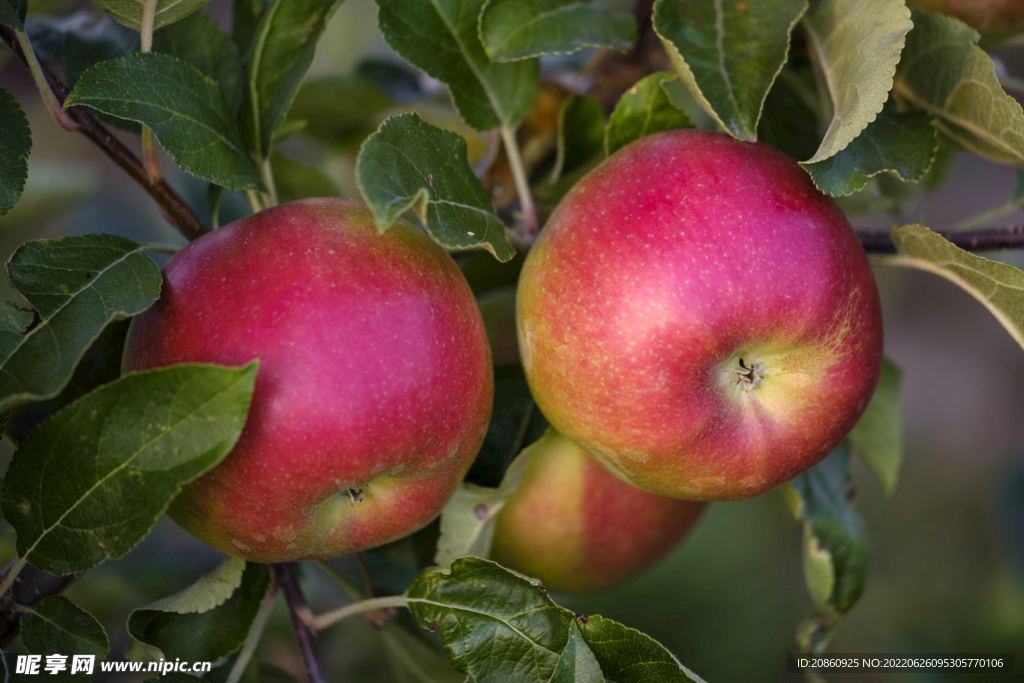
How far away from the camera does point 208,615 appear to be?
76 centimetres

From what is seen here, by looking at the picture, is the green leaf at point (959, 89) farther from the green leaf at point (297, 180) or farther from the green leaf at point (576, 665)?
the green leaf at point (297, 180)

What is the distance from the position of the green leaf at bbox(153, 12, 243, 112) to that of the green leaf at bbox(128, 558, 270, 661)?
0.51 meters

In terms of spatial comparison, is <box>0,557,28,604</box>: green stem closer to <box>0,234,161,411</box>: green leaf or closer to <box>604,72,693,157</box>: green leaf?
<box>0,234,161,411</box>: green leaf

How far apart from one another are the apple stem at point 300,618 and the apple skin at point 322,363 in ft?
0.56

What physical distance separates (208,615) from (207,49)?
63 cm

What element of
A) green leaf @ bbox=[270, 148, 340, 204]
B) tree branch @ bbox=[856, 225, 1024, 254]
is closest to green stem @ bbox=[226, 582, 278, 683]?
green leaf @ bbox=[270, 148, 340, 204]

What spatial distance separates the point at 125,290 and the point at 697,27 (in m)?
0.62

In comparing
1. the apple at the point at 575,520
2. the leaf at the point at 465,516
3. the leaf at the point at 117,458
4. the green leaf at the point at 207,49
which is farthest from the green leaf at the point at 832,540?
the green leaf at the point at 207,49

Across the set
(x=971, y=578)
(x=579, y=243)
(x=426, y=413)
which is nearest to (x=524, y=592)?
(x=426, y=413)

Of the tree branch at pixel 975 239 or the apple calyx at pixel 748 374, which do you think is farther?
the tree branch at pixel 975 239

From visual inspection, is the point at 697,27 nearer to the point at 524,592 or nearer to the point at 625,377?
the point at 625,377

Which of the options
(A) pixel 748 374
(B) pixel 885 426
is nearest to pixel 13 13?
(A) pixel 748 374

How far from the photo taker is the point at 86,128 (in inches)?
27.3

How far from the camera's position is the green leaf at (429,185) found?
562mm
